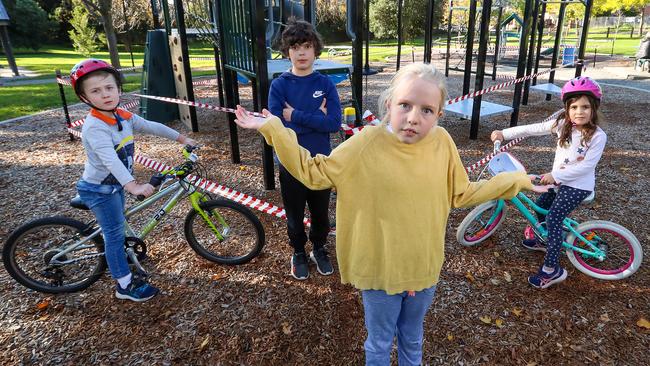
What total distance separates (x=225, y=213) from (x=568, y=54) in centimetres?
1825

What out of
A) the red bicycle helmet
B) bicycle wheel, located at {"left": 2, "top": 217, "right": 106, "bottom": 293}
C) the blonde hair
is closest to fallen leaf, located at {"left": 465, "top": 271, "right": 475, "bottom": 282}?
the blonde hair

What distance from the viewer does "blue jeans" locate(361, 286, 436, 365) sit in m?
2.04

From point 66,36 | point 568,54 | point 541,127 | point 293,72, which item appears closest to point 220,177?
point 293,72

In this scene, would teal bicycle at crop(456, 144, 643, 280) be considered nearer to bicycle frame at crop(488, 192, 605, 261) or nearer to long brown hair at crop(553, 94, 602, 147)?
bicycle frame at crop(488, 192, 605, 261)

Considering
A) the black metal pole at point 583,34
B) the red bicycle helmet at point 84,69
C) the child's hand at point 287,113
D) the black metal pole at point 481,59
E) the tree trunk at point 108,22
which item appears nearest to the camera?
the red bicycle helmet at point 84,69

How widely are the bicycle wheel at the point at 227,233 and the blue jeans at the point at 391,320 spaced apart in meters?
1.79

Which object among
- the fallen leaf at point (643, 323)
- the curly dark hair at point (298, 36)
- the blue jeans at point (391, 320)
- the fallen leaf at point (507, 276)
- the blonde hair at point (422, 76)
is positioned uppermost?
the curly dark hair at point (298, 36)

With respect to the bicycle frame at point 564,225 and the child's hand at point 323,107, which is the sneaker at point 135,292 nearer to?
the child's hand at point 323,107

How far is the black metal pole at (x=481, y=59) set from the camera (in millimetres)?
6836

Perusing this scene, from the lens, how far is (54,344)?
2.94 meters

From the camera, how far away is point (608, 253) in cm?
383

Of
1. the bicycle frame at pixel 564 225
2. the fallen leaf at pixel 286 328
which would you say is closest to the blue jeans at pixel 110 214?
the fallen leaf at pixel 286 328

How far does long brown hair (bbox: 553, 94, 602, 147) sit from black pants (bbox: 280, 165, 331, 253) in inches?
74.2

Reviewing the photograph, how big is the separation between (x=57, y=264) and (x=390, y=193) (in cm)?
305
